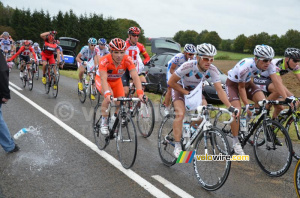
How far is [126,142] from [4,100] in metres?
2.27

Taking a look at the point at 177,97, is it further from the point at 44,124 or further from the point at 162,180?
the point at 44,124

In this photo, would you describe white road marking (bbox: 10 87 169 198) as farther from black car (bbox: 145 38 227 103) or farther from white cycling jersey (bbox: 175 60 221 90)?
black car (bbox: 145 38 227 103)

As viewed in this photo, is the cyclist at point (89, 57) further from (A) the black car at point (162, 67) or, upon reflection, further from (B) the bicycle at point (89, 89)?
(A) the black car at point (162, 67)

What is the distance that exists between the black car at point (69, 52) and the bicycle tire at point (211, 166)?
73.3 ft

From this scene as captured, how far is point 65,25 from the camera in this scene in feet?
208

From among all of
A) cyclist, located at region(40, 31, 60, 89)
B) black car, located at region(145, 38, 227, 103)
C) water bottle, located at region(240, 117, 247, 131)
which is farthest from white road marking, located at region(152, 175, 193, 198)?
cyclist, located at region(40, 31, 60, 89)

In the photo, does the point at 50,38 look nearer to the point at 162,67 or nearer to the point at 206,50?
the point at 162,67

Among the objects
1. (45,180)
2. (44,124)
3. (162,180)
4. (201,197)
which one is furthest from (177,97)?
(44,124)

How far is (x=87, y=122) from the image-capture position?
7965 mm

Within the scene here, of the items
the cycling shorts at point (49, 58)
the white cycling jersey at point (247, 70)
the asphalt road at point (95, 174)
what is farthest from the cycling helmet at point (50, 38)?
the white cycling jersey at point (247, 70)

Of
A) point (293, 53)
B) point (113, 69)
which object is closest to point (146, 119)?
point (113, 69)

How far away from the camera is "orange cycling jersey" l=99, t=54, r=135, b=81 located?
552 centimetres

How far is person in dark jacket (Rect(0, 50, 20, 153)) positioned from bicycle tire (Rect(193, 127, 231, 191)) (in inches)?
132

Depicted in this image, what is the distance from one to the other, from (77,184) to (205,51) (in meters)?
2.80
